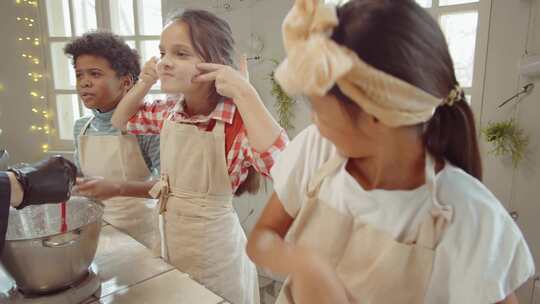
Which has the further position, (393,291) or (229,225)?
(229,225)

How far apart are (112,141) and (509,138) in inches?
65.0

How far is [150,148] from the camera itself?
1245mm

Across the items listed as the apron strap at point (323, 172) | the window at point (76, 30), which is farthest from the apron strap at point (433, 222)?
the window at point (76, 30)

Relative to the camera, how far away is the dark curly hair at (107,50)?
4.13 ft

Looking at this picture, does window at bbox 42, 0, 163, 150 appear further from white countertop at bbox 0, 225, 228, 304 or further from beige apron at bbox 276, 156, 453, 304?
beige apron at bbox 276, 156, 453, 304

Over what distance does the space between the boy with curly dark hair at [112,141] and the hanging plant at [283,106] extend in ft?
3.05

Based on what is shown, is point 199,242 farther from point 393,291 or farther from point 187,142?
point 393,291

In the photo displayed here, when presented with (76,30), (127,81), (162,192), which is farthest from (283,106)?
(76,30)

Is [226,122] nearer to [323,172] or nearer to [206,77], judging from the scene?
[206,77]

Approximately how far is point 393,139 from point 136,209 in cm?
104

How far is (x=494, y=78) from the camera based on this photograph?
1628mm

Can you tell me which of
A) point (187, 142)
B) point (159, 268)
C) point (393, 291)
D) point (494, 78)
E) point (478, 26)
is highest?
point (478, 26)

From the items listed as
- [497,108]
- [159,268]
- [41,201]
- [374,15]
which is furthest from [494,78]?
[41,201]

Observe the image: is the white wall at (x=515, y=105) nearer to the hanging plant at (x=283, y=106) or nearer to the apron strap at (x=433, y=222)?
the hanging plant at (x=283, y=106)
